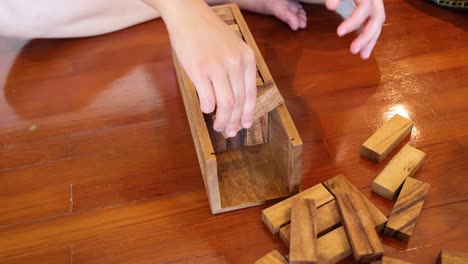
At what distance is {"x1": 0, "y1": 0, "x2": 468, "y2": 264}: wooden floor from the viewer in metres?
0.72

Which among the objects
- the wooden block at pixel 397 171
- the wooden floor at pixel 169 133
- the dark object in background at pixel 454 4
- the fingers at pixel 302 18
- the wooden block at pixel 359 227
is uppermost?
the dark object in background at pixel 454 4

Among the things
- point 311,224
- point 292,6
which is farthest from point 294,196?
point 292,6

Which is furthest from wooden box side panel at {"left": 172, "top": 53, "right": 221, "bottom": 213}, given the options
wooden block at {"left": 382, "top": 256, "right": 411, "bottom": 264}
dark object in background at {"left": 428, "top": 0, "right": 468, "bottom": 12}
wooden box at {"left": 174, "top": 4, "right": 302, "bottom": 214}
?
dark object in background at {"left": 428, "top": 0, "right": 468, "bottom": 12}

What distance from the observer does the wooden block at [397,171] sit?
0.75 m

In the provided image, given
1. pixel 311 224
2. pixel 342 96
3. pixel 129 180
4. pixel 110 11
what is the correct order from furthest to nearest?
pixel 110 11 → pixel 342 96 → pixel 129 180 → pixel 311 224

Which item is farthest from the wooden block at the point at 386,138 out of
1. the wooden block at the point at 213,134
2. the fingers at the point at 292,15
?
the fingers at the point at 292,15

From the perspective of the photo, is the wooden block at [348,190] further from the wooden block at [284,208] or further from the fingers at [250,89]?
the fingers at [250,89]

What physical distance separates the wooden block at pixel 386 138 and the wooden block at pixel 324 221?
13cm

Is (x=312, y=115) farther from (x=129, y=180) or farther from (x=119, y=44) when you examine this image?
(x=119, y=44)

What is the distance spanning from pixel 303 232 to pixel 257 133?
0.20m

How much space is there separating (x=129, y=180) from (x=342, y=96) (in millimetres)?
435

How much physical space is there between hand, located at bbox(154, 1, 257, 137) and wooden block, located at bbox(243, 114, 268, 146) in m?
0.11

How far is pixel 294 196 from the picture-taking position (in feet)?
2.39

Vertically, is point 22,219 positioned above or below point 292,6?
below
